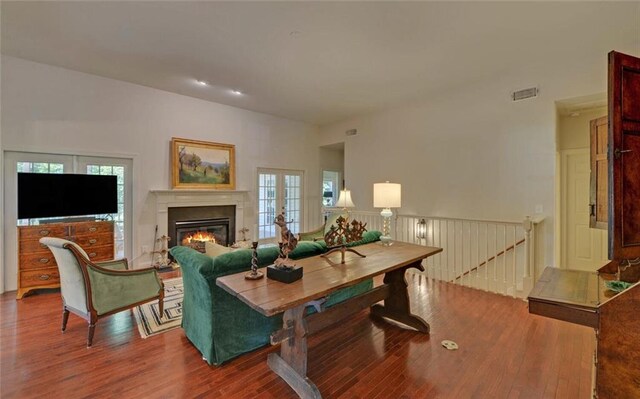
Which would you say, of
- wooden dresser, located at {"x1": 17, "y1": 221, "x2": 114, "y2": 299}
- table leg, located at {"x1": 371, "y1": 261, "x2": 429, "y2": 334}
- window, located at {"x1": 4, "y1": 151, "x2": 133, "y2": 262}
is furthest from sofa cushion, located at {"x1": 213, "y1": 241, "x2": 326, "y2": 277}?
window, located at {"x1": 4, "y1": 151, "x2": 133, "y2": 262}

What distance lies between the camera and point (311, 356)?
2.38 metres

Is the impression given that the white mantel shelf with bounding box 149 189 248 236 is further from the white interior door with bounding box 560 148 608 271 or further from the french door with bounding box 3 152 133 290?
the white interior door with bounding box 560 148 608 271

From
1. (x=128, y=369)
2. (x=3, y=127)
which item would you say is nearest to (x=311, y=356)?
(x=128, y=369)

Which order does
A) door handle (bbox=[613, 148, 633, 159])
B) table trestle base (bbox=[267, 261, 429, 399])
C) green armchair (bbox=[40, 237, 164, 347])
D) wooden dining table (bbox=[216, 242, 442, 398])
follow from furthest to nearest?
1. green armchair (bbox=[40, 237, 164, 347])
2. table trestle base (bbox=[267, 261, 429, 399])
3. wooden dining table (bbox=[216, 242, 442, 398])
4. door handle (bbox=[613, 148, 633, 159])

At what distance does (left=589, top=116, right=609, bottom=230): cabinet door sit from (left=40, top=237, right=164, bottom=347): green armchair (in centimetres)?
409

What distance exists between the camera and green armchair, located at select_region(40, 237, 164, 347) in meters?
2.44

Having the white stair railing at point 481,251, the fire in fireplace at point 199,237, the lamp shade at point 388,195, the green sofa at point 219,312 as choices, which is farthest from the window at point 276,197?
the green sofa at point 219,312

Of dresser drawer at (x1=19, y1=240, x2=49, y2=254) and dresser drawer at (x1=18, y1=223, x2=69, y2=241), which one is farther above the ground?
dresser drawer at (x1=18, y1=223, x2=69, y2=241)

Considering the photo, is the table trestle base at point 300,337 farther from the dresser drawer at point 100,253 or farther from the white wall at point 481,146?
the dresser drawer at point 100,253

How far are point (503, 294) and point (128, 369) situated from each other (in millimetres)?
4334

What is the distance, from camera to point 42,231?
Answer: 361 centimetres

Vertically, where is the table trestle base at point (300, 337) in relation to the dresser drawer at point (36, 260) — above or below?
below

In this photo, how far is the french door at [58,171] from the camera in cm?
377

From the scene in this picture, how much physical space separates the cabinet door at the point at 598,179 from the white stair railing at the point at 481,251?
1262 mm
